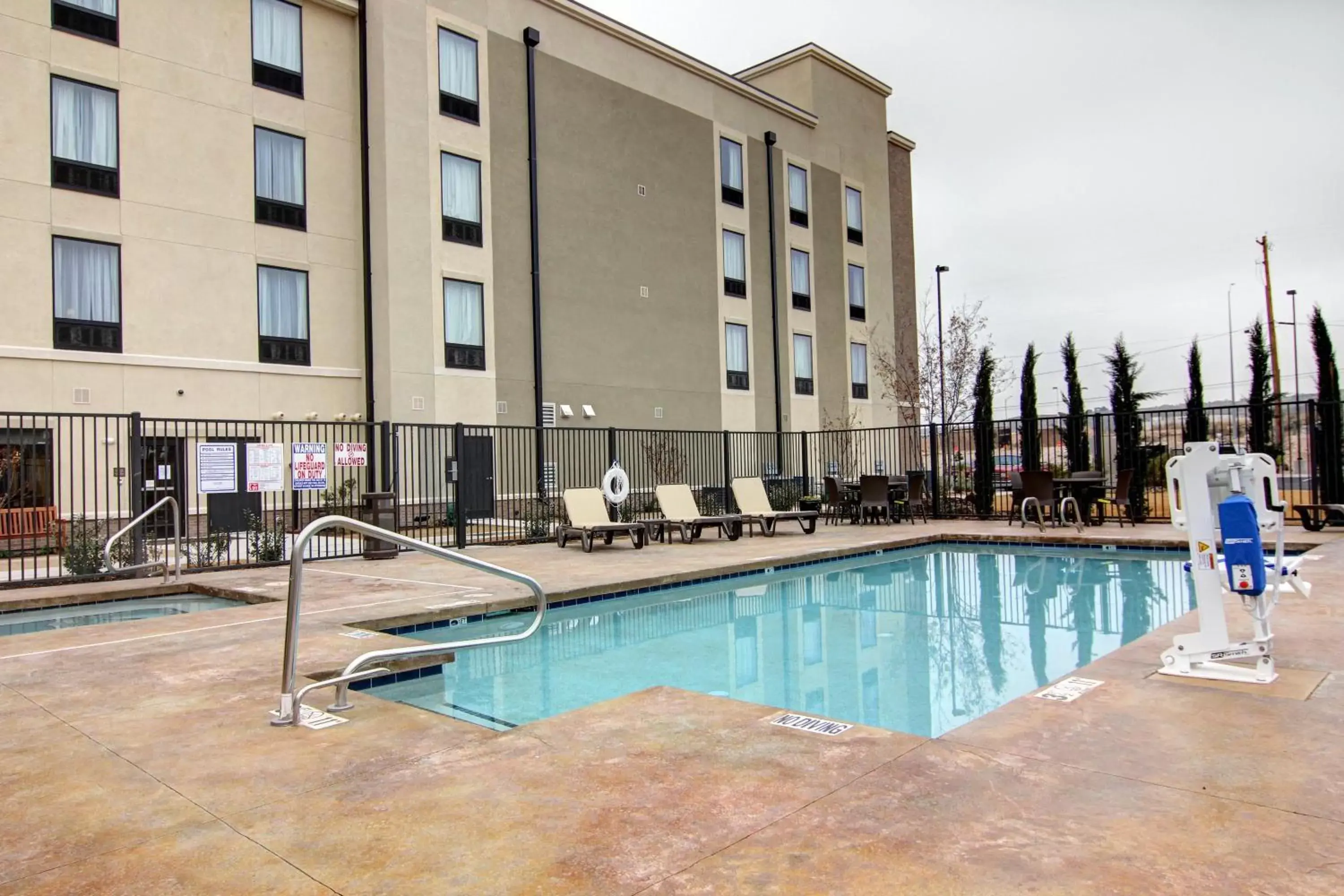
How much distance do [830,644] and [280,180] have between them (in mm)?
14247

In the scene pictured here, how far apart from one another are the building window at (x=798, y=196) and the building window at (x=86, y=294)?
56.1 ft

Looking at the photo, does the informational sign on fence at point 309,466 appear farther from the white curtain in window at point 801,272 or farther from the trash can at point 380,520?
the white curtain in window at point 801,272

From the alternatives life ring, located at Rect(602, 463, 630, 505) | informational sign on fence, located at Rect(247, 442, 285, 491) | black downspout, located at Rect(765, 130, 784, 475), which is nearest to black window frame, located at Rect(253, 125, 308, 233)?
informational sign on fence, located at Rect(247, 442, 285, 491)

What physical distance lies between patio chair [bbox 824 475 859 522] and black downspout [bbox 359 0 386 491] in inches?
352

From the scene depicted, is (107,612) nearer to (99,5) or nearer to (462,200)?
(99,5)

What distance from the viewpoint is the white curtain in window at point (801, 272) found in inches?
969

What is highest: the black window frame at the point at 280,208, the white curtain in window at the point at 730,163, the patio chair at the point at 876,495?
the white curtain in window at the point at 730,163

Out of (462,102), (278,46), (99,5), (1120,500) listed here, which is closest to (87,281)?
(99,5)

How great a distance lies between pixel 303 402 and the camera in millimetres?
15695

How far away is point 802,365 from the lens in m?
24.7

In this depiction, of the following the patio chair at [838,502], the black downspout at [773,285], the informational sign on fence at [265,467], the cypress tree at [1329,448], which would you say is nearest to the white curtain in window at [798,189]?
the black downspout at [773,285]

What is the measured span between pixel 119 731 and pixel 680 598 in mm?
5313

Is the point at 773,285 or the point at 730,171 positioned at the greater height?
the point at 730,171

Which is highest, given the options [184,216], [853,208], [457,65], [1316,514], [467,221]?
[457,65]
